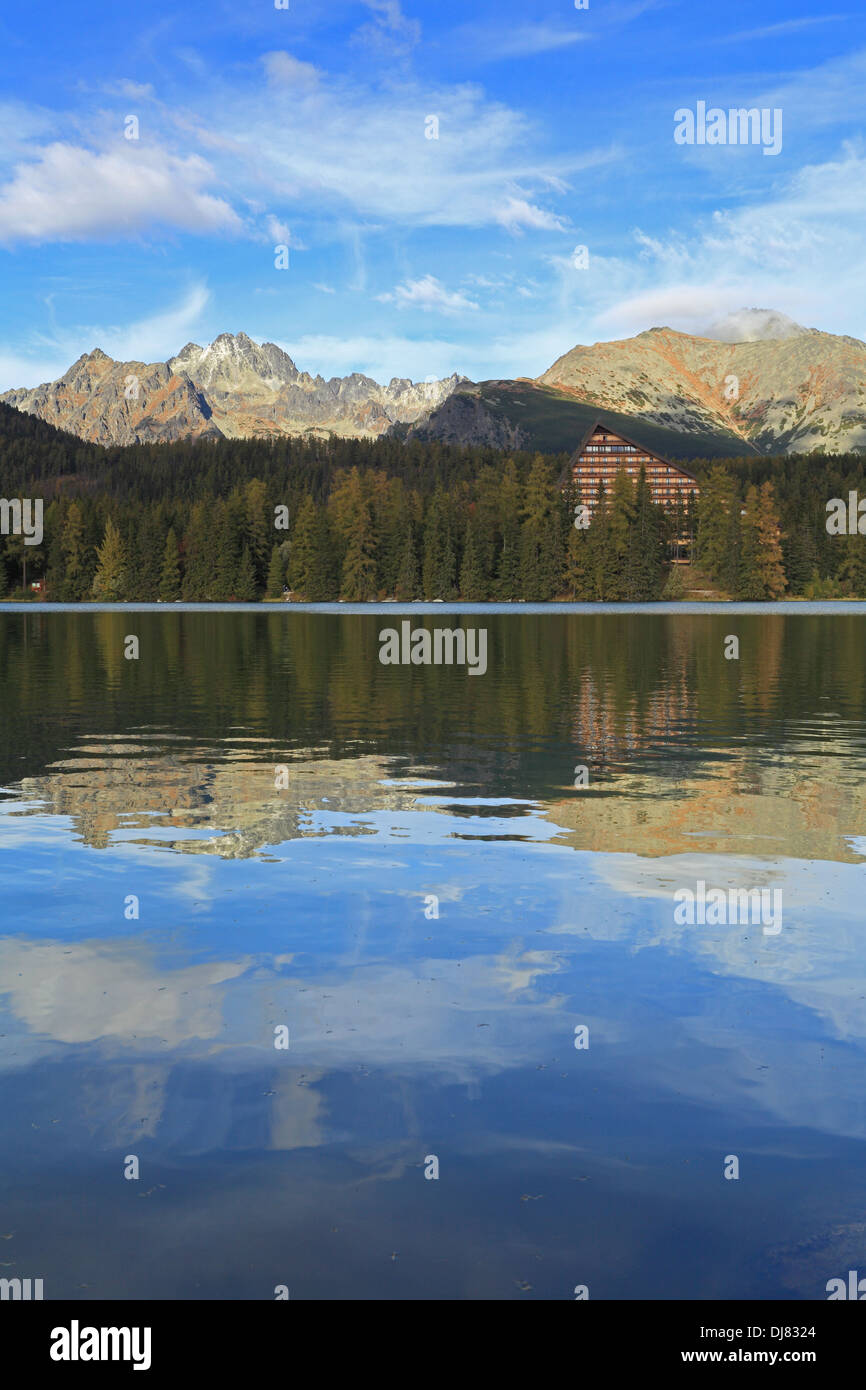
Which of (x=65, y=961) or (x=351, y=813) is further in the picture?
(x=351, y=813)

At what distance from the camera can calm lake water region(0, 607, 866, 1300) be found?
8969 millimetres

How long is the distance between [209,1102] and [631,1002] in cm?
505

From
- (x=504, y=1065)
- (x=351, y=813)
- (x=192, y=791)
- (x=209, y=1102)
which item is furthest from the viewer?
(x=192, y=791)

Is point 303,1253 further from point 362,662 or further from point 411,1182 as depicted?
point 362,662

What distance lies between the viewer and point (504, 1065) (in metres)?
12.1

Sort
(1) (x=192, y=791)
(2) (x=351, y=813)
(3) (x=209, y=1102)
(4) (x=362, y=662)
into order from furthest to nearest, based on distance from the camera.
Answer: (4) (x=362, y=662) → (1) (x=192, y=791) → (2) (x=351, y=813) → (3) (x=209, y=1102)

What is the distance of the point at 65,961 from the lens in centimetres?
1547

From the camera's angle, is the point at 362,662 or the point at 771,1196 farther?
the point at 362,662

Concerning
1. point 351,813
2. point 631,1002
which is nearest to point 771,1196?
point 631,1002

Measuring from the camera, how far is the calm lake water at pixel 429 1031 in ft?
29.4

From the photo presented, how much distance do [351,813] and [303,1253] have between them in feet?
56.3

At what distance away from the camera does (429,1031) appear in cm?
1306
